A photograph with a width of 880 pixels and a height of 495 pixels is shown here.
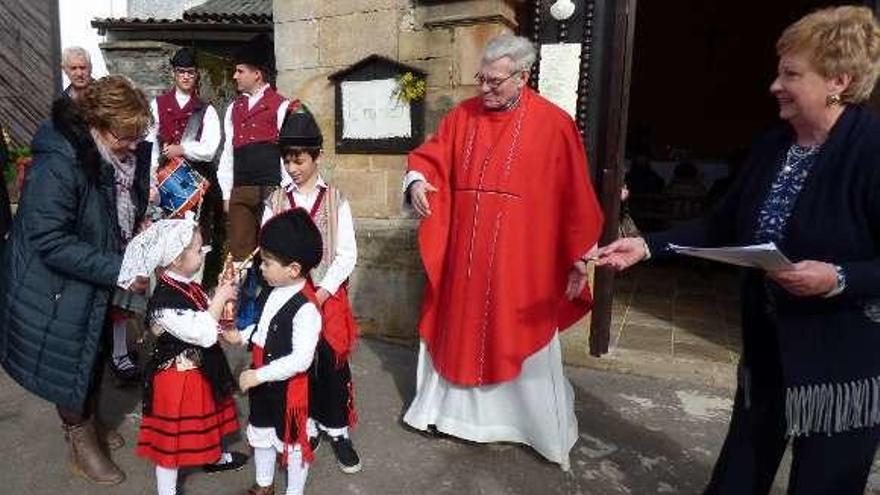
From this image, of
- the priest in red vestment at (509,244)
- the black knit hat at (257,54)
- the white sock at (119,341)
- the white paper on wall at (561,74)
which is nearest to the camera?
the priest in red vestment at (509,244)

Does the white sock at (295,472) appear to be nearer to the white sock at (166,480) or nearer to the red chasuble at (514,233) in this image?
the white sock at (166,480)

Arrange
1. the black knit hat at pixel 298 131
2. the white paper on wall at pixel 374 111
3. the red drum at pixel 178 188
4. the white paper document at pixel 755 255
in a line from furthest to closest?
the white paper on wall at pixel 374 111
the red drum at pixel 178 188
the black knit hat at pixel 298 131
the white paper document at pixel 755 255

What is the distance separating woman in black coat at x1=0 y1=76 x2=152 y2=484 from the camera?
8.36 ft

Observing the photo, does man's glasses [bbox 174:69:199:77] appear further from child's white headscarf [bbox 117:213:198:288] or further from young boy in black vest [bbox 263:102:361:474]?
child's white headscarf [bbox 117:213:198:288]

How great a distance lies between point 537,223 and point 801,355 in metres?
1.44

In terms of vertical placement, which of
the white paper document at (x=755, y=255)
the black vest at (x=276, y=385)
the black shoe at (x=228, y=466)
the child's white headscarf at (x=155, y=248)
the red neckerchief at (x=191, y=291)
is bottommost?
the black shoe at (x=228, y=466)

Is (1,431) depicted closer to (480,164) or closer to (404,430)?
(404,430)

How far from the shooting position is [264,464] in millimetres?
2650

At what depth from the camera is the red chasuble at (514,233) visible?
308 centimetres

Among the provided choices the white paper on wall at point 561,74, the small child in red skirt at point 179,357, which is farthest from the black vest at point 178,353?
the white paper on wall at point 561,74

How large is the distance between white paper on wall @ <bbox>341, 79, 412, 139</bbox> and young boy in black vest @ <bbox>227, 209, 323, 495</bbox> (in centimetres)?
235

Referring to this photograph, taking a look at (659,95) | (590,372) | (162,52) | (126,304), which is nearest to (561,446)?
(590,372)

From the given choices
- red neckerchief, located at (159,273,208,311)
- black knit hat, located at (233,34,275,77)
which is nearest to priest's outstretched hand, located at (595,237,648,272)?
red neckerchief, located at (159,273,208,311)

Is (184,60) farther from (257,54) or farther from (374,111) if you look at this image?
(374,111)
